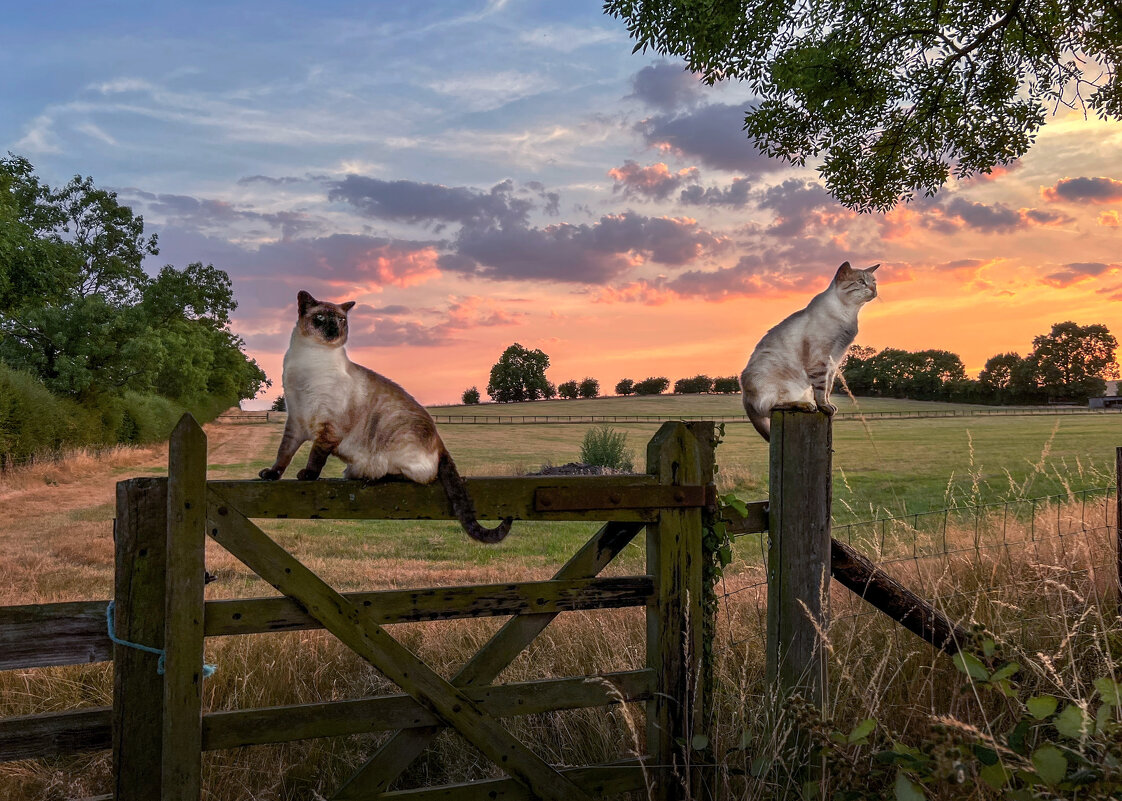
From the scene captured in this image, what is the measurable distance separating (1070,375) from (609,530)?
4033 inches

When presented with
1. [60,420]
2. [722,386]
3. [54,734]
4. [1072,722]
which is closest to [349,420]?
[54,734]

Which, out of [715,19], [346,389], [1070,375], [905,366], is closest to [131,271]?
[715,19]

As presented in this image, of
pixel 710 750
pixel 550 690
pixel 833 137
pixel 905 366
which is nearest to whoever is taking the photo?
pixel 550 690

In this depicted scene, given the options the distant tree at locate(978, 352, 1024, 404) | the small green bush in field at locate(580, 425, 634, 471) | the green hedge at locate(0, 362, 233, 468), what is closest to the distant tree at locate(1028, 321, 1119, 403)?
the distant tree at locate(978, 352, 1024, 404)

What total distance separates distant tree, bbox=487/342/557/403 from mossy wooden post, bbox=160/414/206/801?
59147 mm

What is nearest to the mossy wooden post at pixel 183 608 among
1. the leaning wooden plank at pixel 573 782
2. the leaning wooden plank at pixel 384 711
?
the leaning wooden plank at pixel 384 711

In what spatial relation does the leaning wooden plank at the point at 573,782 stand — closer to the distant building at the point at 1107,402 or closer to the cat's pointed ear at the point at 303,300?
the cat's pointed ear at the point at 303,300

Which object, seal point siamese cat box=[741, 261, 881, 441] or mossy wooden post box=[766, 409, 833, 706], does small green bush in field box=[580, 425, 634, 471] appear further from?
mossy wooden post box=[766, 409, 833, 706]

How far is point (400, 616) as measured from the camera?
10.2 ft

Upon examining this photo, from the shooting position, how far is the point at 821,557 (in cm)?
381

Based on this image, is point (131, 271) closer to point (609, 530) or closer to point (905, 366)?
point (609, 530)

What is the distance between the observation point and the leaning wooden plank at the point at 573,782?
10.5ft

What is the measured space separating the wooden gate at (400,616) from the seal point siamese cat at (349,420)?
0.31ft

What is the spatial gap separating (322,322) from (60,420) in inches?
1072
